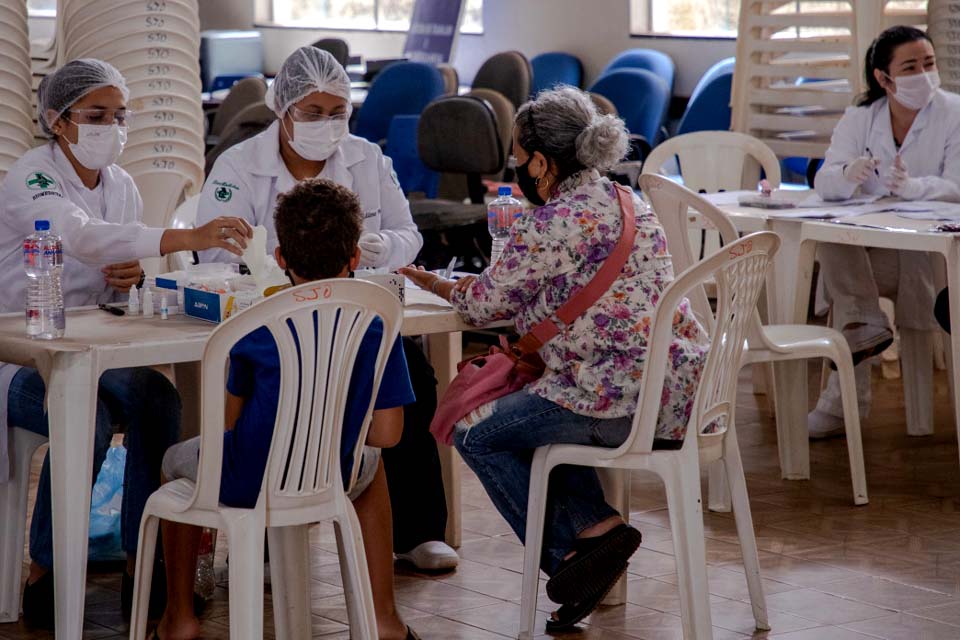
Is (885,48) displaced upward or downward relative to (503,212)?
upward

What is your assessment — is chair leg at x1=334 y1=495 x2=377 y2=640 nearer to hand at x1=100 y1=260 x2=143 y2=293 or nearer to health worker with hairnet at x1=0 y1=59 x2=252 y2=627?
health worker with hairnet at x1=0 y1=59 x2=252 y2=627

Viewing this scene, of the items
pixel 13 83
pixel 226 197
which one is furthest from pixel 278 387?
pixel 13 83

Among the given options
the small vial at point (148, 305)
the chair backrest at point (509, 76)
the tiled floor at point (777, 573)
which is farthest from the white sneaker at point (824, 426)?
the chair backrest at point (509, 76)

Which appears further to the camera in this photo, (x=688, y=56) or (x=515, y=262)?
(x=688, y=56)

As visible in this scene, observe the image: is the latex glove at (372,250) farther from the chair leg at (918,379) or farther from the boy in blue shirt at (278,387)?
the chair leg at (918,379)

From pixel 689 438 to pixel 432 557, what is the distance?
0.93 metres

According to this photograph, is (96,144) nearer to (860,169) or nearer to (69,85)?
(69,85)

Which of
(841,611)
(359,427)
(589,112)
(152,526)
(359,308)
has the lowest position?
(841,611)

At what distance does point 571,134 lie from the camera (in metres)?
3.14

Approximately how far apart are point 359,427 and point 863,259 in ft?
8.76

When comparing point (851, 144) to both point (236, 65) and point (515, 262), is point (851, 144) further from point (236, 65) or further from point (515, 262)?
point (236, 65)

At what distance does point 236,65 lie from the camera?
12680 millimetres

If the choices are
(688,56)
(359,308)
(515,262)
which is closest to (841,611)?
(515,262)

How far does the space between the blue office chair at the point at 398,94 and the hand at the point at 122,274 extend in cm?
535
